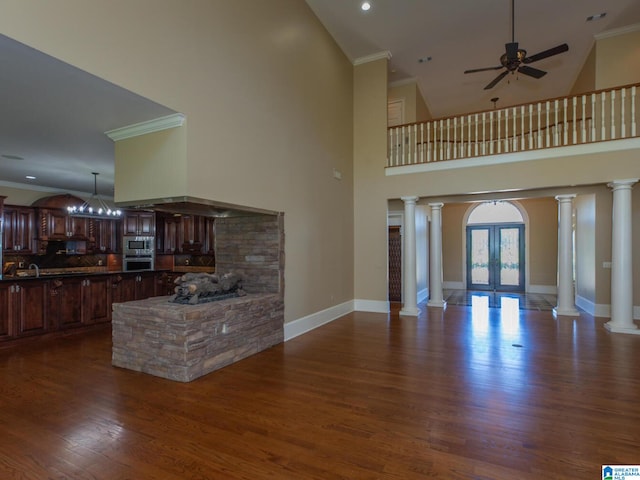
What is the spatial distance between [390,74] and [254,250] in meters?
6.09

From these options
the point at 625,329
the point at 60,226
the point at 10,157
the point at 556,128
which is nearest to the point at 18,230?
the point at 60,226

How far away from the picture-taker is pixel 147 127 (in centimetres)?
369

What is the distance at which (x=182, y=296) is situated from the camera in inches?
155

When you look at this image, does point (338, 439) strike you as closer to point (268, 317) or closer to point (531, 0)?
point (268, 317)

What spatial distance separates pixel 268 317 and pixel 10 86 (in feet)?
11.5

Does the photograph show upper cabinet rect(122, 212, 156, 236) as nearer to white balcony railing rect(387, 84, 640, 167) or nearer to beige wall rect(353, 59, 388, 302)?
beige wall rect(353, 59, 388, 302)

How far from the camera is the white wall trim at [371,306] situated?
7.34 m

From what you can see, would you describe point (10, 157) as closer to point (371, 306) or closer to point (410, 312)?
point (371, 306)

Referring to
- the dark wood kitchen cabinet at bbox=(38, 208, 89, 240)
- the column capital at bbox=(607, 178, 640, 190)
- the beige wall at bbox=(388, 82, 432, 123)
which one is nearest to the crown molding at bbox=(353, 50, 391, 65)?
the beige wall at bbox=(388, 82, 432, 123)

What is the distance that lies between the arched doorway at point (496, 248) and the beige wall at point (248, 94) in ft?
19.0

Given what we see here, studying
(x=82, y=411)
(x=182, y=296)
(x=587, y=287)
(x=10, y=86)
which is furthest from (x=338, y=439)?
(x=587, y=287)

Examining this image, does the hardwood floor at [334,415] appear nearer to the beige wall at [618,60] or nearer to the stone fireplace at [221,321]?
the stone fireplace at [221,321]

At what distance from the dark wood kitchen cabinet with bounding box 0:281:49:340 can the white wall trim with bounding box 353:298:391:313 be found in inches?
221

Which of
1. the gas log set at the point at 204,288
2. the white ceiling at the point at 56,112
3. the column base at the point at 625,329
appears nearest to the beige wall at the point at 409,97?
the column base at the point at 625,329
